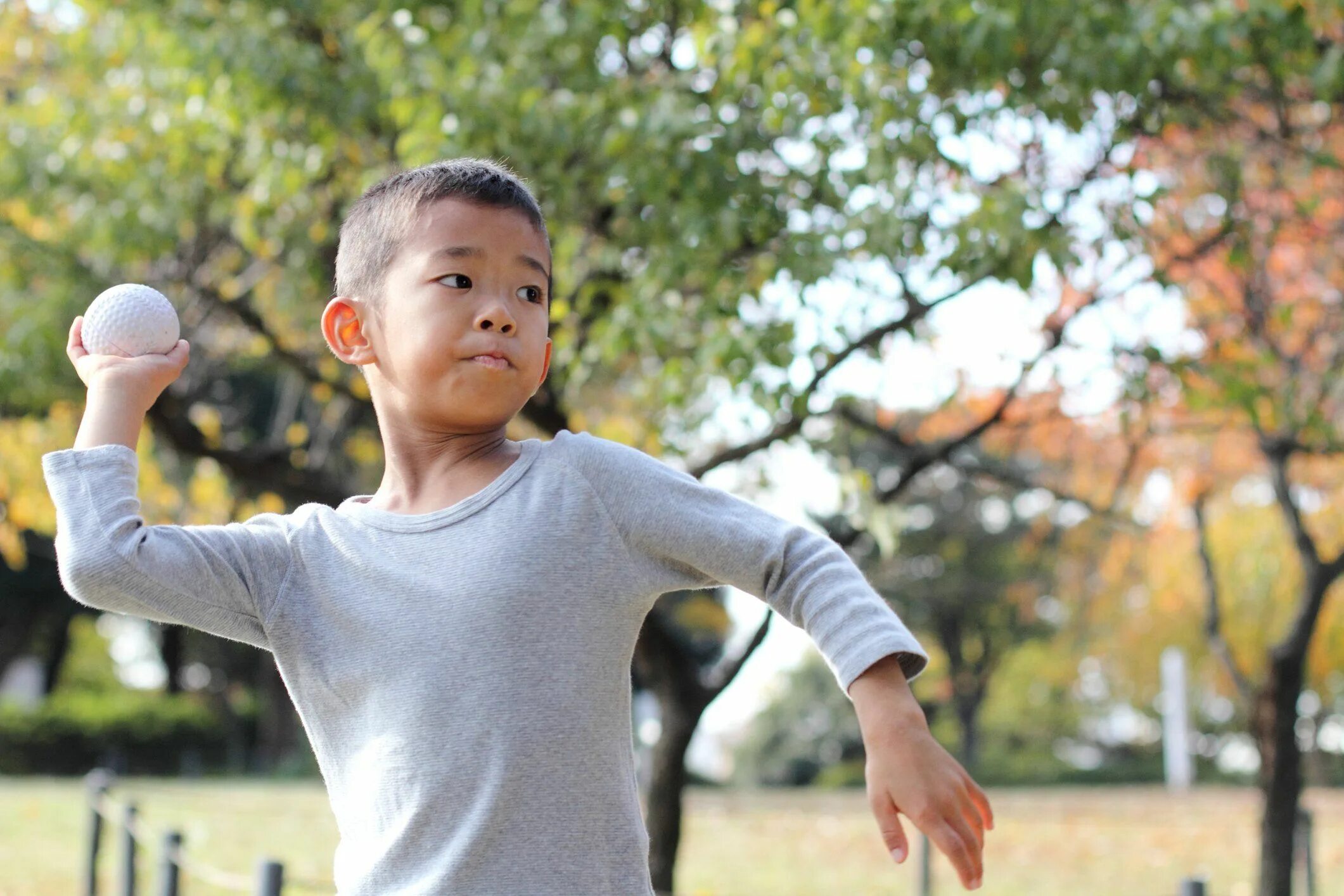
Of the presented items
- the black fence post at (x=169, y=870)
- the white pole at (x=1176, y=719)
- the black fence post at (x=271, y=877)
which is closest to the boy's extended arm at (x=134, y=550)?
the black fence post at (x=271, y=877)

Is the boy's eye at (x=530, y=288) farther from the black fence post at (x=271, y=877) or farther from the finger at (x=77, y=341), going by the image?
the black fence post at (x=271, y=877)

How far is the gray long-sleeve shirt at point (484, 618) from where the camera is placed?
1.73 meters

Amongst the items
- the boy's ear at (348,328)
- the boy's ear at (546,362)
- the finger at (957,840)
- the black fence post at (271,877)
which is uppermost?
the boy's ear at (348,328)

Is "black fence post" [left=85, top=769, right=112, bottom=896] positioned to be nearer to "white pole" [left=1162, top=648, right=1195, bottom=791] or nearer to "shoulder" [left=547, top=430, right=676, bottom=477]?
"shoulder" [left=547, top=430, right=676, bottom=477]

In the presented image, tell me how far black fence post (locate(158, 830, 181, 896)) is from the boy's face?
164 inches

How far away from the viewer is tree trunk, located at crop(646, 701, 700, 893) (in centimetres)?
708

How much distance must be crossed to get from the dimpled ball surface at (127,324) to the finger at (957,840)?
111 centimetres

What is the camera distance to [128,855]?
7.01 m

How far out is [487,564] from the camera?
1.80m

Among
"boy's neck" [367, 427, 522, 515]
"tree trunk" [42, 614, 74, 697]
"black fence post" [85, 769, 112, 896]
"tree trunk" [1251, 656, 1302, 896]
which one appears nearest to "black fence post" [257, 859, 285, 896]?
"boy's neck" [367, 427, 522, 515]

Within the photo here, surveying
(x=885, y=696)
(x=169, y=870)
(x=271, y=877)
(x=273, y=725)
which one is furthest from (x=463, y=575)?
(x=273, y=725)

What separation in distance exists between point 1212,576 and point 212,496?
714 cm

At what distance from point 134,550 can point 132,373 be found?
230 mm

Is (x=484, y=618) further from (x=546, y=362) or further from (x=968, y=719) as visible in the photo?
(x=968, y=719)
